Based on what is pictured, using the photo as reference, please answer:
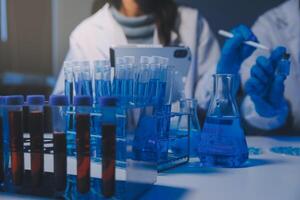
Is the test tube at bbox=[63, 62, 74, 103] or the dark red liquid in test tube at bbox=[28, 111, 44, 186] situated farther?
the test tube at bbox=[63, 62, 74, 103]

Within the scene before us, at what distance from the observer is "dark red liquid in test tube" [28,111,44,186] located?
27.8 inches

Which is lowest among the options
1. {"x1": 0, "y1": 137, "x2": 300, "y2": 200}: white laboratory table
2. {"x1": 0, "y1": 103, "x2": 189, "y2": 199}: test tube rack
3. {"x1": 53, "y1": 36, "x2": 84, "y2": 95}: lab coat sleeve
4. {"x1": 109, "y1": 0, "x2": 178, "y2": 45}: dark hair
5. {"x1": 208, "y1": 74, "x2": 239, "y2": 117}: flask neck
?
{"x1": 0, "y1": 137, "x2": 300, "y2": 200}: white laboratory table

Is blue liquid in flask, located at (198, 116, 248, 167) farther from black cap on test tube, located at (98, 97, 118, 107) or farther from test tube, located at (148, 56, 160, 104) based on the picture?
black cap on test tube, located at (98, 97, 118, 107)

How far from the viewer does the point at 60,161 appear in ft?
2.23

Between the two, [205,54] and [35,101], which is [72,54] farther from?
[35,101]

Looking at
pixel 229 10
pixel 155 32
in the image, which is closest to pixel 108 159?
pixel 155 32

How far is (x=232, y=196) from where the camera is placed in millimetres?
687

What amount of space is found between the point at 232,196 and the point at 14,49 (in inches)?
54.2

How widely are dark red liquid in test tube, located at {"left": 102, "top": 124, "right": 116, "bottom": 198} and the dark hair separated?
41.9 inches

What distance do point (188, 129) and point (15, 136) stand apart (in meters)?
0.41

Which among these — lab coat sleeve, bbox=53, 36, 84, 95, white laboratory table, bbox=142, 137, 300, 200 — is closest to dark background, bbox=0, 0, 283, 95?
lab coat sleeve, bbox=53, 36, 84, 95

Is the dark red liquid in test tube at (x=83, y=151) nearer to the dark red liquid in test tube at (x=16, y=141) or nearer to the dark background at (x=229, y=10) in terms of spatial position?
the dark red liquid in test tube at (x=16, y=141)

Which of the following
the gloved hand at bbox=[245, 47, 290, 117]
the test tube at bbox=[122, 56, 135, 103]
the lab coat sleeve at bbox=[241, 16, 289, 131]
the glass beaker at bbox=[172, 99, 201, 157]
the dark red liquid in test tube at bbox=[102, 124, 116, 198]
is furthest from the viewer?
the lab coat sleeve at bbox=[241, 16, 289, 131]

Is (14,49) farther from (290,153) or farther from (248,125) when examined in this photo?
(290,153)
